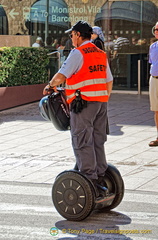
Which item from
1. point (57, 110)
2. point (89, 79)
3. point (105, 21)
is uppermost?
point (105, 21)

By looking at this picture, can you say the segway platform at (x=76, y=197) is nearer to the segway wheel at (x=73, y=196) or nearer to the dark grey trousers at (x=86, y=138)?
the segway wheel at (x=73, y=196)

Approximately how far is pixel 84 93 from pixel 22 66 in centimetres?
954

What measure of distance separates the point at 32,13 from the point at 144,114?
671cm

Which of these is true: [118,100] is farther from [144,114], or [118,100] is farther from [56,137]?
[56,137]

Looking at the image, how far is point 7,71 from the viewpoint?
15.0m

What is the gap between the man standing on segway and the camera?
6.02 meters

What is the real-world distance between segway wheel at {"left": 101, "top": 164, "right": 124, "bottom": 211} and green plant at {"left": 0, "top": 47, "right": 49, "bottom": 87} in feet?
29.3

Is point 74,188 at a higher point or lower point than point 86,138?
lower

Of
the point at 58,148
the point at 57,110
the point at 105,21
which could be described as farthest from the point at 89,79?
the point at 105,21

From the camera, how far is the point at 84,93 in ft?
19.8

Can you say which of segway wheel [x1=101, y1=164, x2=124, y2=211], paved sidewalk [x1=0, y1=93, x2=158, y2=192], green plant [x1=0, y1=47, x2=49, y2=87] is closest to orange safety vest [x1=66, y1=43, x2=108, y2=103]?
segway wheel [x1=101, y1=164, x2=124, y2=211]

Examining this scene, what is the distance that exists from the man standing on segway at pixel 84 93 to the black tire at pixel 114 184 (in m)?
0.17

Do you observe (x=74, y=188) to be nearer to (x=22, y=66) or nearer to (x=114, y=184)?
(x=114, y=184)

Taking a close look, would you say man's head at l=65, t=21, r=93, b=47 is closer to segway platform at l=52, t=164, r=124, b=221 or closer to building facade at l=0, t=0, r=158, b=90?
segway platform at l=52, t=164, r=124, b=221
